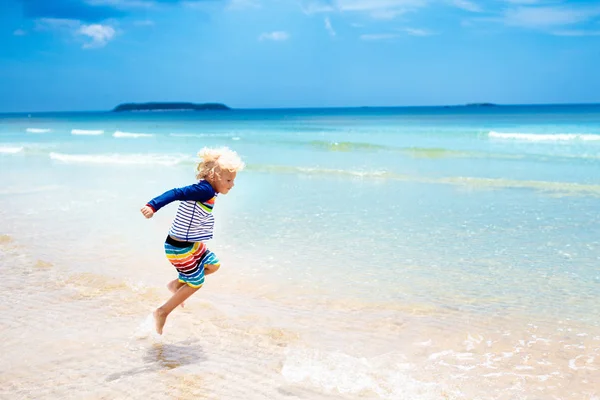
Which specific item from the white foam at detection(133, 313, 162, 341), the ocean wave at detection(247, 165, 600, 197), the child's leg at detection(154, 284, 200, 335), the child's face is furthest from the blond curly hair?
the ocean wave at detection(247, 165, 600, 197)

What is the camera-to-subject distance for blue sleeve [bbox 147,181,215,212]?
3.75m

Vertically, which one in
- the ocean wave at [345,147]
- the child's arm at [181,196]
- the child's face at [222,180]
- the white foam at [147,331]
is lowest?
the white foam at [147,331]

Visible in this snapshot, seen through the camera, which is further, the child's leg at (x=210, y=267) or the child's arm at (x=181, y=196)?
the child's leg at (x=210, y=267)

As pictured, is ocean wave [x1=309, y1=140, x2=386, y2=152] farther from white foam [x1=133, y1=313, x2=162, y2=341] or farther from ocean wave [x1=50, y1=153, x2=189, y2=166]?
white foam [x1=133, y1=313, x2=162, y2=341]

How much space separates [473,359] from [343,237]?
3.68 m

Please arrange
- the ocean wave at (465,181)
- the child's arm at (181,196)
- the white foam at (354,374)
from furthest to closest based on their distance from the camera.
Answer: the ocean wave at (465,181), the child's arm at (181,196), the white foam at (354,374)

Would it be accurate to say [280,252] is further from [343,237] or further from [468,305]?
[468,305]

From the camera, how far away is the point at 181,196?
3863 millimetres

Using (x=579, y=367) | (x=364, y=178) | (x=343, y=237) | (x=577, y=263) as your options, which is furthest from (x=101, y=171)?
(x=579, y=367)

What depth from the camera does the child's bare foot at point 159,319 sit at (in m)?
4.30

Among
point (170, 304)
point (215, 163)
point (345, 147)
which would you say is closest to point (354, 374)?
point (170, 304)

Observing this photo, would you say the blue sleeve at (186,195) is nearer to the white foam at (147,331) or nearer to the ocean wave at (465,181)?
the white foam at (147,331)

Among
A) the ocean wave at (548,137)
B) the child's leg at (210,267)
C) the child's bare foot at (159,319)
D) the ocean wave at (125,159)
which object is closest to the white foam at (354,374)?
the child's leg at (210,267)

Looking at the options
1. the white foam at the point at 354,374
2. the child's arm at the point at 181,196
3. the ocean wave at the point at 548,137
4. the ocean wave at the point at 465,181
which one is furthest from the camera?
the ocean wave at the point at 548,137
